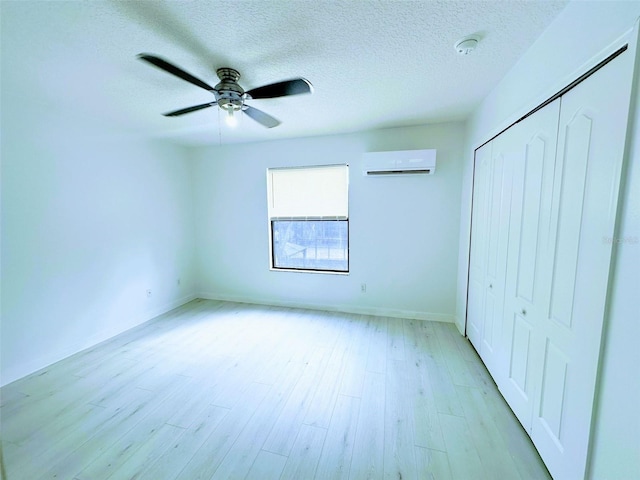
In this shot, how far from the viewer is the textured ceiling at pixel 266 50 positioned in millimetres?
1309

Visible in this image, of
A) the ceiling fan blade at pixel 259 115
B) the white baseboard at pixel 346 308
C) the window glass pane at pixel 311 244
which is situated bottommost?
the white baseboard at pixel 346 308

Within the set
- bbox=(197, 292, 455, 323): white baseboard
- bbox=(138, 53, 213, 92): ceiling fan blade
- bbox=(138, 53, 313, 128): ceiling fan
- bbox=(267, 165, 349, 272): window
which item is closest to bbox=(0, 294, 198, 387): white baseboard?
bbox=(197, 292, 455, 323): white baseboard

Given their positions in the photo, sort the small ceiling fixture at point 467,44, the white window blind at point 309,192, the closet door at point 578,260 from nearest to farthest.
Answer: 1. the closet door at point 578,260
2. the small ceiling fixture at point 467,44
3. the white window blind at point 309,192

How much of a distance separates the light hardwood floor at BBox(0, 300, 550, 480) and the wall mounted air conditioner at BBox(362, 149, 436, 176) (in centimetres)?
197

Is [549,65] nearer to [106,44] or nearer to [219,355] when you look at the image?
[106,44]

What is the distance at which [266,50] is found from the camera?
63.8 inches

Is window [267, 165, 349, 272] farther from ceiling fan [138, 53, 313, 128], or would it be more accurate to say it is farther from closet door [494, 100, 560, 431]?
closet door [494, 100, 560, 431]

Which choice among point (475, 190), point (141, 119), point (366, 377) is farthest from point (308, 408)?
point (141, 119)

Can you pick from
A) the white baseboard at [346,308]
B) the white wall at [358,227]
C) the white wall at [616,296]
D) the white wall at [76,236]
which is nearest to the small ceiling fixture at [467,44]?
the white wall at [616,296]

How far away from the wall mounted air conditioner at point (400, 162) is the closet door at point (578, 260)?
163 centimetres

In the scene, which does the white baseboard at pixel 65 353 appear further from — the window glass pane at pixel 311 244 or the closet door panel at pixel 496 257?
the closet door panel at pixel 496 257

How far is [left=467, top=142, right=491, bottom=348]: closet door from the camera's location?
2.37 meters

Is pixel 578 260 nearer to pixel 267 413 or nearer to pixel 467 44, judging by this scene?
pixel 467 44

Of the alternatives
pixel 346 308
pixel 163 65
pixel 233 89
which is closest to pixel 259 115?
pixel 233 89
